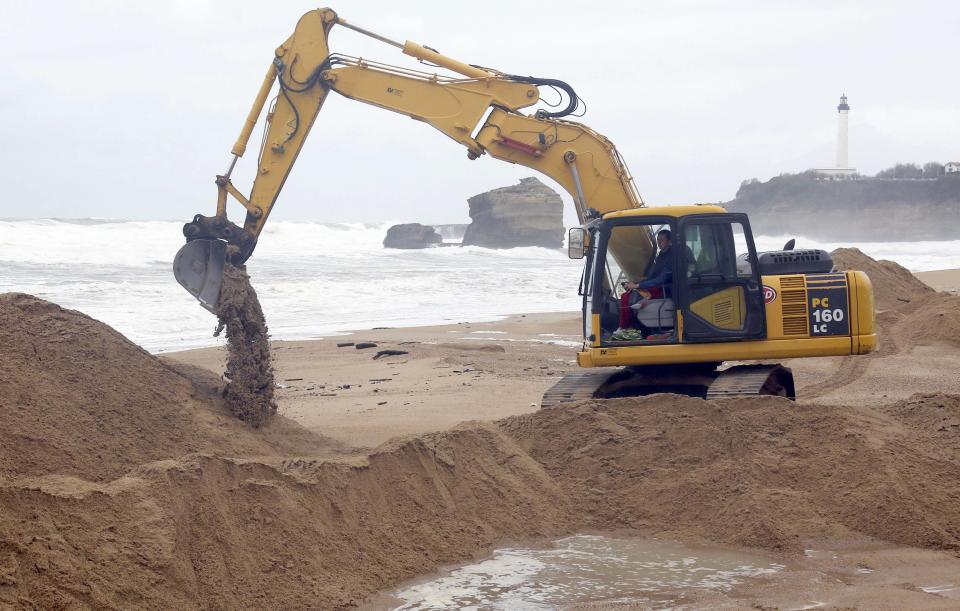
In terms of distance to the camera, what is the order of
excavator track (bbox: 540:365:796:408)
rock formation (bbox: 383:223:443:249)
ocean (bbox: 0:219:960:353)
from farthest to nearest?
1. rock formation (bbox: 383:223:443:249)
2. ocean (bbox: 0:219:960:353)
3. excavator track (bbox: 540:365:796:408)

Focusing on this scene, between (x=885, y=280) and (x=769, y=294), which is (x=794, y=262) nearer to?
(x=769, y=294)

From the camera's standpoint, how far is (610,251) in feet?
28.5

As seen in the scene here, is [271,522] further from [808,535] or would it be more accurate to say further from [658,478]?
[808,535]

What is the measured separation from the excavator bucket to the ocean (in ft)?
27.5

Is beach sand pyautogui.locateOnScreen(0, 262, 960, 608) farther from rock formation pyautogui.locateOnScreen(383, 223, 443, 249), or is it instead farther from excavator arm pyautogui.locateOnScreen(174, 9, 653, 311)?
rock formation pyautogui.locateOnScreen(383, 223, 443, 249)

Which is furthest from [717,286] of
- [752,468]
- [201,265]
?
[201,265]

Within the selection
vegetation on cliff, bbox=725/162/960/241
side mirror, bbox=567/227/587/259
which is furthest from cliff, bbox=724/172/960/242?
side mirror, bbox=567/227/587/259

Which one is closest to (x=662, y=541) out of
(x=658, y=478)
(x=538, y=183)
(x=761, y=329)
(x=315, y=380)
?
(x=658, y=478)

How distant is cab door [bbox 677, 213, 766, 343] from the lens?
27.4 feet

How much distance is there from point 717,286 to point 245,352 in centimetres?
399

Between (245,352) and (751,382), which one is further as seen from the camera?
(245,352)

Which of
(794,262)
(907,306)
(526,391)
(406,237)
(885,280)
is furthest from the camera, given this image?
(406,237)

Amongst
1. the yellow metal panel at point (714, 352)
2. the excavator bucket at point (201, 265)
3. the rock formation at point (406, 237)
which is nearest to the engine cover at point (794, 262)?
the yellow metal panel at point (714, 352)

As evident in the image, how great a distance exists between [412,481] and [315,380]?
710cm
